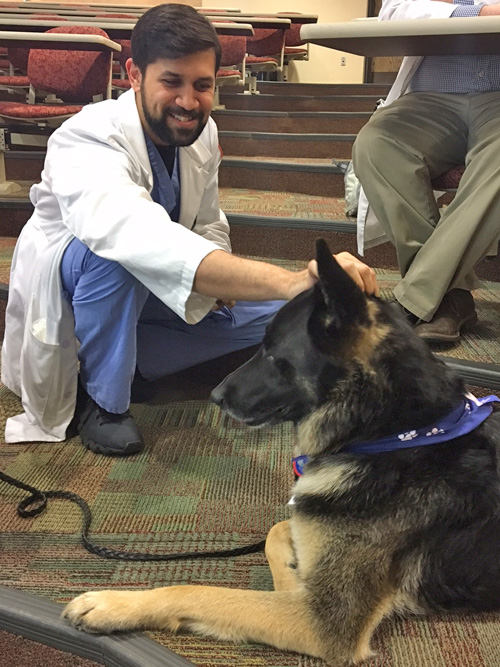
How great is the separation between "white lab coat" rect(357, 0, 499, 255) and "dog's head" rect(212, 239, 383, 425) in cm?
116

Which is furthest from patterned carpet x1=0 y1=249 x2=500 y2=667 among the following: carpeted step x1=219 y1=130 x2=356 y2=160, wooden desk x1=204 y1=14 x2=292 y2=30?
wooden desk x1=204 y1=14 x2=292 y2=30

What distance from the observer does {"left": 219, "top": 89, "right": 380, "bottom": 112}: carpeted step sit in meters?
4.82

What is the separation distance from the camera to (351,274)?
1.18 metres

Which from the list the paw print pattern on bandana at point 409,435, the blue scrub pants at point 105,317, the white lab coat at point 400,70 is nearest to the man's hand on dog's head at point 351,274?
the paw print pattern on bandana at point 409,435

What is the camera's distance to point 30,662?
1139 millimetres

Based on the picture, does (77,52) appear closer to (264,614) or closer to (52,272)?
(52,272)

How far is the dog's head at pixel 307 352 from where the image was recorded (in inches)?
41.9

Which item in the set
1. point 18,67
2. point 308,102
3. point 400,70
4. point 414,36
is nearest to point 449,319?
point 414,36

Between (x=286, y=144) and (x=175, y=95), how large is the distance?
231 cm

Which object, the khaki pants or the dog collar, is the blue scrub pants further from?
the dog collar

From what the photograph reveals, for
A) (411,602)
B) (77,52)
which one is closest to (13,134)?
(77,52)

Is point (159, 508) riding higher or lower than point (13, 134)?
lower

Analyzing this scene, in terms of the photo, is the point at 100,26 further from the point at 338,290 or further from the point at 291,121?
the point at 338,290

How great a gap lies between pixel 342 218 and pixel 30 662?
2.26 m
